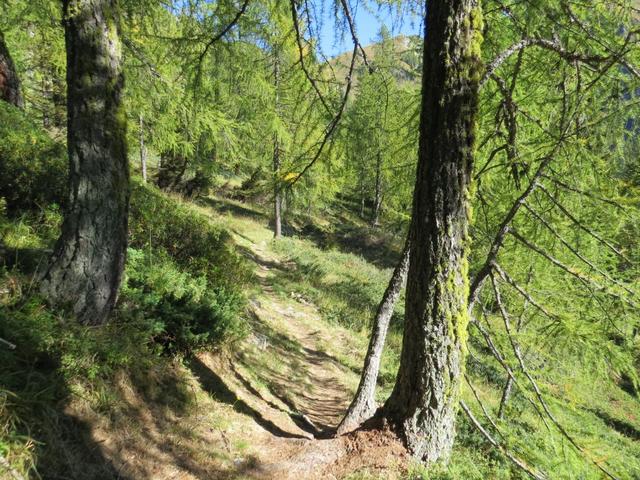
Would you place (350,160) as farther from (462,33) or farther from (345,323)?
(345,323)

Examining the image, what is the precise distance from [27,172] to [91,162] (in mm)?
2668

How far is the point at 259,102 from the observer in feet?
41.5

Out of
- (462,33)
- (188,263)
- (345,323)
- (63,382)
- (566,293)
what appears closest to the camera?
(462,33)

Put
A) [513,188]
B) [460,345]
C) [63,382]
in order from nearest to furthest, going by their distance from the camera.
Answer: [460,345] < [63,382] < [513,188]

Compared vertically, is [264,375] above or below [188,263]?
below

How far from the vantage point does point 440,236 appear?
2.62m

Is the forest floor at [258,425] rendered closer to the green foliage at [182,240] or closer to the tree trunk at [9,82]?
the green foliage at [182,240]

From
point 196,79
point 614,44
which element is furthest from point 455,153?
point 196,79

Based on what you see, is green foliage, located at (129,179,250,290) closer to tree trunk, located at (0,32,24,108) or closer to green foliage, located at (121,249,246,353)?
green foliage, located at (121,249,246,353)

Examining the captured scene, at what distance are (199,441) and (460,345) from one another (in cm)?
309

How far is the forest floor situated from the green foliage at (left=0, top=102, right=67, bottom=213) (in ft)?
10.7

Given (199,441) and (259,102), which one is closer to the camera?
(199,441)

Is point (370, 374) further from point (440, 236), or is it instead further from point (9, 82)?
point (9, 82)

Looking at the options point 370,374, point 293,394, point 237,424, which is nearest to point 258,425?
point 237,424
